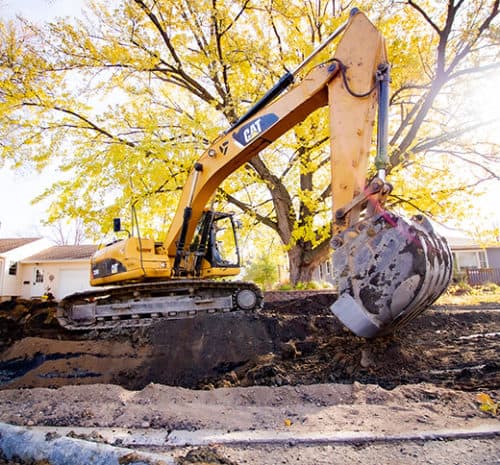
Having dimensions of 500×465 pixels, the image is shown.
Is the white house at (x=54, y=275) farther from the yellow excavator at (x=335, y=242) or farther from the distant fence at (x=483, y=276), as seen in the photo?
the distant fence at (x=483, y=276)

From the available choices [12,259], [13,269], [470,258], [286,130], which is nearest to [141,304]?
[286,130]

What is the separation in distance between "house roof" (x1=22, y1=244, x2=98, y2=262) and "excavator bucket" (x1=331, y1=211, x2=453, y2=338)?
74.9 feet

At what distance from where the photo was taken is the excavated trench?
416 cm

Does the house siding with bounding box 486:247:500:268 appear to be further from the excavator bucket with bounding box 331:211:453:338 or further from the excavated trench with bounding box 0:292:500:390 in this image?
the excavator bucket with bounding box 331:211:453:338

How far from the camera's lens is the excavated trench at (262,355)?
416 cm

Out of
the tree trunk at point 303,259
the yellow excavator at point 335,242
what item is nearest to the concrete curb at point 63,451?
the yellow excavator at point 335,242

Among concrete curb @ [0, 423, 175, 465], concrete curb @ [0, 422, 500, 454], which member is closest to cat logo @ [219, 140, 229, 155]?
concrete curb @ [0, 422, 500, 454]

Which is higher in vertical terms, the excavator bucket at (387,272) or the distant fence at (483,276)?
the excavator bucket at (387,272)

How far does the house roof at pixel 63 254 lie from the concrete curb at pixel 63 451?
915 inches

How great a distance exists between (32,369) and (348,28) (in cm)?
602

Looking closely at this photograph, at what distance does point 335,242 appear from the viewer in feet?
14.1

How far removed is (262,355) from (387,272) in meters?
2.13

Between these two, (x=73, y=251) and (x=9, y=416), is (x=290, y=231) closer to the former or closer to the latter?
(x=9, y=416)

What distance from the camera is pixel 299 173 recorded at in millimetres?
12352
